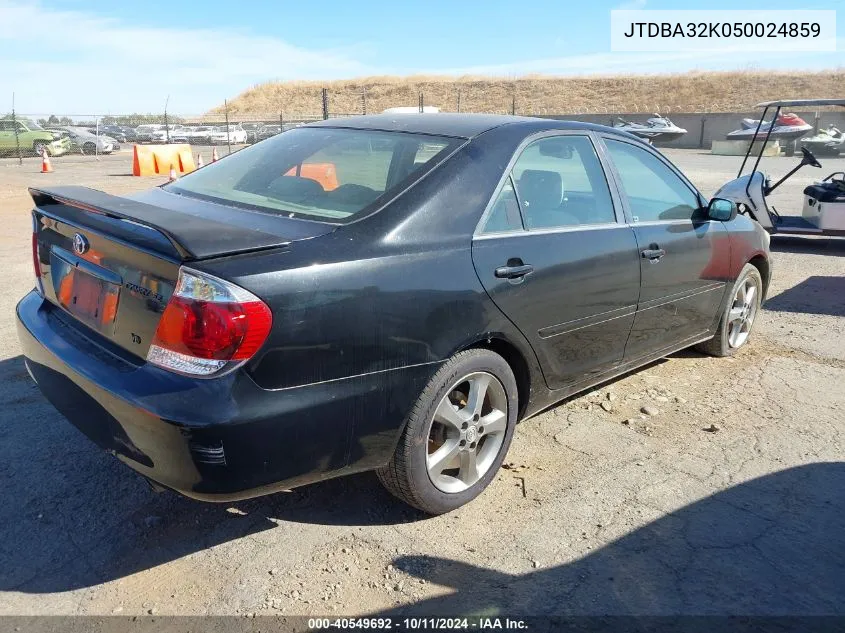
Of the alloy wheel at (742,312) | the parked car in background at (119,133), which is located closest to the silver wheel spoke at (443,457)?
the alloy wheel at (742,312)

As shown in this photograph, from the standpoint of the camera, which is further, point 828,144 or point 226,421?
point 828,144

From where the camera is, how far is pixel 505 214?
3.22 m

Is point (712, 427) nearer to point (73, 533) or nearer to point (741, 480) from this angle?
point (741, 480)

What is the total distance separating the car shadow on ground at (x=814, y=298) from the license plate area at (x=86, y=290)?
5764mm

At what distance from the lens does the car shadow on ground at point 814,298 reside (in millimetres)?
6582

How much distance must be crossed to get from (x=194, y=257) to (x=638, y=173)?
2.84 metres

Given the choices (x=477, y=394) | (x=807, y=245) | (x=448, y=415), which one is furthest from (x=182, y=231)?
(x=807, y=245)

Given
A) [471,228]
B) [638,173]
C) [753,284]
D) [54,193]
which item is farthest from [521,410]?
[753,284]

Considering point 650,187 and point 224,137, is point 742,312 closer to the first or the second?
point 650,187

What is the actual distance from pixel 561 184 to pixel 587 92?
68797 mm

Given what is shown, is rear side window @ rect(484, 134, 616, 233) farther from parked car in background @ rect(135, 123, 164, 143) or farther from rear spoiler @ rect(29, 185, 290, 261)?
parked car in background @ rect(135, 123, 164, 143)

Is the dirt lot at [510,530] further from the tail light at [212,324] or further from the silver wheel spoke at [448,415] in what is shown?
the tail light at [212,324]

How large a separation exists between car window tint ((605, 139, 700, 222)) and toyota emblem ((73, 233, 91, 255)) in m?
2.68

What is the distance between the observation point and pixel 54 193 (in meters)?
3.15
